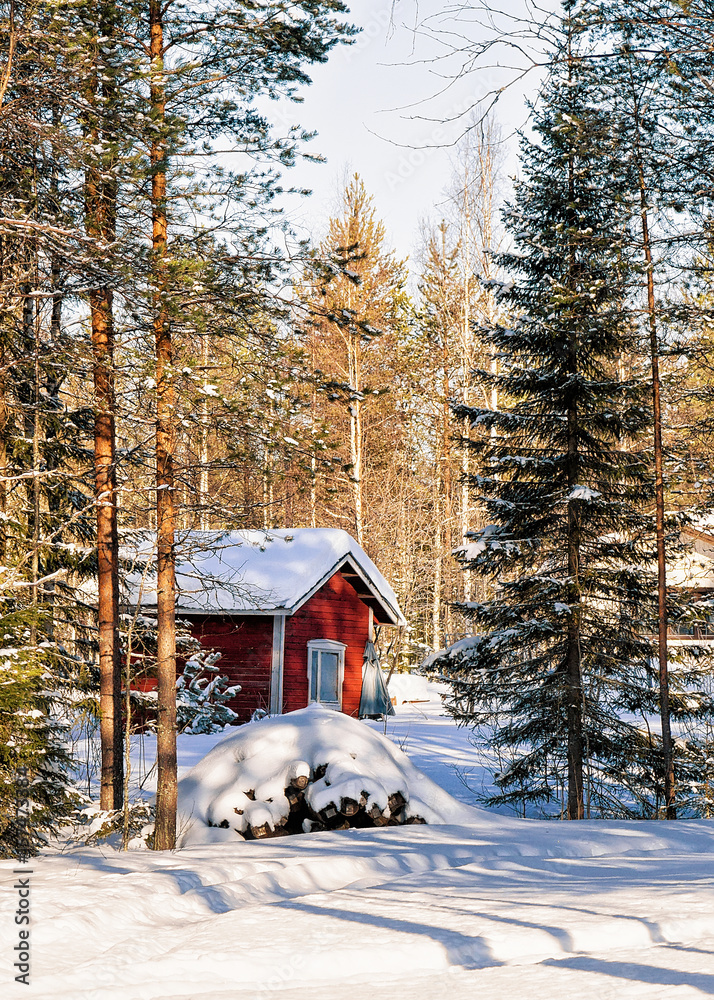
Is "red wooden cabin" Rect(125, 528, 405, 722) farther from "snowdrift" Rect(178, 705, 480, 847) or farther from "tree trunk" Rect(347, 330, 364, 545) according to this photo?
"snowdrift" Rect(178, 705, 480, 847)

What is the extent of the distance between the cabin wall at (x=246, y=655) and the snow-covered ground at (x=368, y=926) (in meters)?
13.0

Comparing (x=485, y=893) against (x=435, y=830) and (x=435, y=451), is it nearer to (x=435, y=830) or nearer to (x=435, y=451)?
(x=435, y=830)

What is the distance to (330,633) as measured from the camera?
22.3 metres

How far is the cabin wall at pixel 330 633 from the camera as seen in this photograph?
2084 cm

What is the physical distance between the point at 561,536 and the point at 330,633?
8.96 meters

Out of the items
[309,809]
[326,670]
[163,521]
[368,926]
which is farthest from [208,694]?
[368,926]

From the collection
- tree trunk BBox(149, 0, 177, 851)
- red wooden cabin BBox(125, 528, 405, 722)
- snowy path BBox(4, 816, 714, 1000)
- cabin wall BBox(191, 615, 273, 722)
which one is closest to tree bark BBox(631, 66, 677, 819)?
snowy path BBox(4, 816, 714, 1000)

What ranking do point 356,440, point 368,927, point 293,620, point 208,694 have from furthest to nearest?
point 356,440 < point 293,620 < point 208,694 < point 368,927

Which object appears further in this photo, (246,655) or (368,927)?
(246,655)

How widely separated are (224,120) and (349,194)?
25.3 m

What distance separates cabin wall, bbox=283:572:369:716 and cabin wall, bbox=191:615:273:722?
17.8 inches

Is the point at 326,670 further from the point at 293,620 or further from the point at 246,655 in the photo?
the point at 246,655

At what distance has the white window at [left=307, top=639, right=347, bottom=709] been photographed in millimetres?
21641

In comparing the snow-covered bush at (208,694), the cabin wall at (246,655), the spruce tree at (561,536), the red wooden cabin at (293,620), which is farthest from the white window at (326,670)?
the spruce tree at (561,536)
